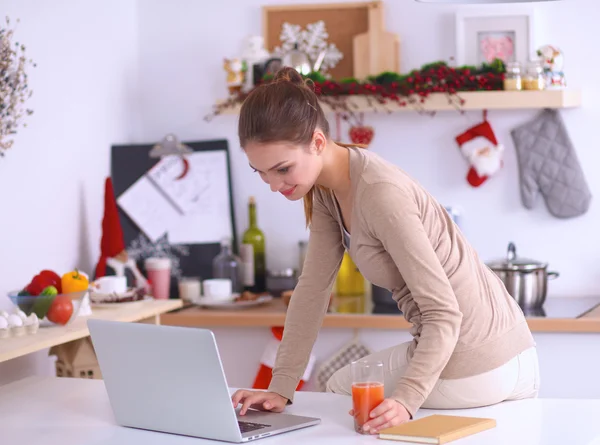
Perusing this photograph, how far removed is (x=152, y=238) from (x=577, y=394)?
1793 mm

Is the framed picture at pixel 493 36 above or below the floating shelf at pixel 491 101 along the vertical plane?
above

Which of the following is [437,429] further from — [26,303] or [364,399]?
[26,303]

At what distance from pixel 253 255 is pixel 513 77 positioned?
128 cm

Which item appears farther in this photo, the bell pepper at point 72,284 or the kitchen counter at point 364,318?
the kitchen counter at point 364,318

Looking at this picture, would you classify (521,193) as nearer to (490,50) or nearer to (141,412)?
(490,50)

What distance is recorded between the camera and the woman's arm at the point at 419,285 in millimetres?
1567

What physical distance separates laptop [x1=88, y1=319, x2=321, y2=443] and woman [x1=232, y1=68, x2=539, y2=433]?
0.17m

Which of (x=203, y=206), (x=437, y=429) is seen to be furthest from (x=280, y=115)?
(x=203, y=206)

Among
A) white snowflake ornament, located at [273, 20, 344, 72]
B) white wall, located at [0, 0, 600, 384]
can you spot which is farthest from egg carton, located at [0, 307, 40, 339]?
white snowflake ornament, located at [273, 20, 344, 72]

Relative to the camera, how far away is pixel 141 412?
1.62 m

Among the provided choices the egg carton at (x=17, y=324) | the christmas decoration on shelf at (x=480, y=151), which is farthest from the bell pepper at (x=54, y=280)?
the christmas decoration on shelf at (x=480, y=151)

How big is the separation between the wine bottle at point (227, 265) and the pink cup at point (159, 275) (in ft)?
0.66

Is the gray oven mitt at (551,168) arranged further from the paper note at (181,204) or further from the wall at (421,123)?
the paper note at (181,204)

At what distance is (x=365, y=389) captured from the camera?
152 cm
